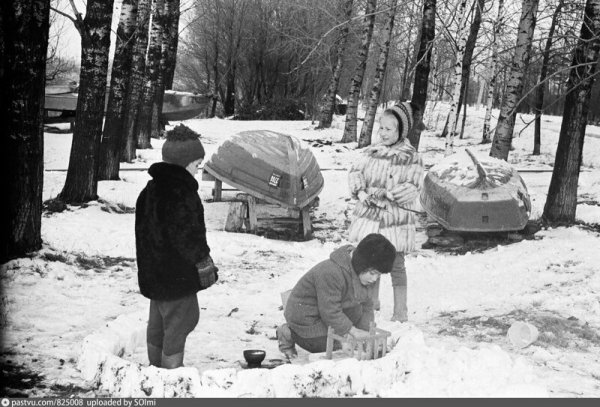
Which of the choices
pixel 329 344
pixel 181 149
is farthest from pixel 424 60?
pixel 181 149

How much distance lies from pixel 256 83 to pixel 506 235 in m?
28.9

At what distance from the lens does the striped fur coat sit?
6188 mm

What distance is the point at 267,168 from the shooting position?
11.2 meters

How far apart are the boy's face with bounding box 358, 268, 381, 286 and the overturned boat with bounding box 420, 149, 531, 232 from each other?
5.89 m

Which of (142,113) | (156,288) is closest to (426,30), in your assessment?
(142,113)

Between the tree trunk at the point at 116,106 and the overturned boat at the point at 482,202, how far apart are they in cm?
585

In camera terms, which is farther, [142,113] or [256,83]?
[256,83]

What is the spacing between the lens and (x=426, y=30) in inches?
588

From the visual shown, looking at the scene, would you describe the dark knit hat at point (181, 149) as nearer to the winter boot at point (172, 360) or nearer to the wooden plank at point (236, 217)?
the winter boot at point (172, 360)

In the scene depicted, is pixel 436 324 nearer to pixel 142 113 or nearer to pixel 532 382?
pixel 532 382

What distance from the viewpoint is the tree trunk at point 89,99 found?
9656mm

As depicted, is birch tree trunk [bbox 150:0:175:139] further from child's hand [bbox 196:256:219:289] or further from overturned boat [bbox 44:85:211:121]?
child's hand [bbox 196:256:219:289]

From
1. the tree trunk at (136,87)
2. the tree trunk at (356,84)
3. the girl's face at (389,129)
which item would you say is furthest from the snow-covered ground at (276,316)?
the tree trunk at (356,84)

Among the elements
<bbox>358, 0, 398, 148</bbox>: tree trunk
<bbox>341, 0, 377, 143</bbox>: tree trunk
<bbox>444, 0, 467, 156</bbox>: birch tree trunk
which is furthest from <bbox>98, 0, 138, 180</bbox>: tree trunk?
<bbox>341, 0, 377, 143</bbox>: tree trunk
